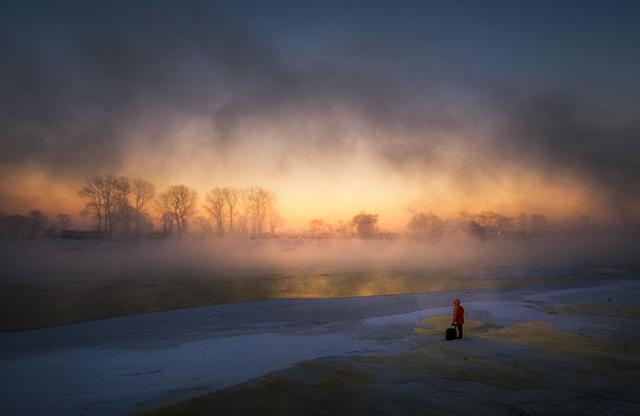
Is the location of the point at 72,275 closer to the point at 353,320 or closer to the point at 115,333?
the point at 115,333

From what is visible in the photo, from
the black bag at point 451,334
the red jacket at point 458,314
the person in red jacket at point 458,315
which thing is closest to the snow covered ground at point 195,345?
the black bag at point 451,334

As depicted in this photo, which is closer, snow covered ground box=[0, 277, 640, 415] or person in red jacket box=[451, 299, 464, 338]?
snow covered ground box=[0, 277, 640, 415]

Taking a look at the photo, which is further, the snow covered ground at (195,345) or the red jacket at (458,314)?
the red jacket at (458,314)

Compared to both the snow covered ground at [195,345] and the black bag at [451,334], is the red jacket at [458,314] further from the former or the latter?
the snow covered ground at [195,345]

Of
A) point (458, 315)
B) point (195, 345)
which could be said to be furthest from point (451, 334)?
point (195, 345)

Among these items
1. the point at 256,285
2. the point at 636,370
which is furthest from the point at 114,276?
the point at 636,370

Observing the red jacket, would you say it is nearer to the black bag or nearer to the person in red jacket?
the person in red jacket

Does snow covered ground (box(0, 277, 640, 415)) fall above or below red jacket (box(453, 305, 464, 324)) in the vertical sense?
below

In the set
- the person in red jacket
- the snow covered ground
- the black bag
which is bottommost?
the snow covered ground

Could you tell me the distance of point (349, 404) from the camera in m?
6.87

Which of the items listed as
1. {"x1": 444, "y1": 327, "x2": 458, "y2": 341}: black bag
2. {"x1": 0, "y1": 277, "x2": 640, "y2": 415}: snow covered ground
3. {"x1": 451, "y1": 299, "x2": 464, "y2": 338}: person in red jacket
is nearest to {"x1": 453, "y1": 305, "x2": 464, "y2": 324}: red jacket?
{"x1": 451, "y1": 299, "x2": 464, "y2": 338}: person in red jacket

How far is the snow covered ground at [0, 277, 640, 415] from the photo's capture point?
866 cm

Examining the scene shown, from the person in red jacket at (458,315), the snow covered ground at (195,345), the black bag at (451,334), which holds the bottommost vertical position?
the snow covered ground at (195,345)

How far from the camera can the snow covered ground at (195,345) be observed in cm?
866
